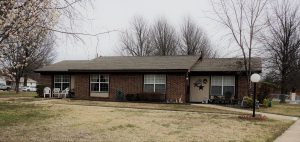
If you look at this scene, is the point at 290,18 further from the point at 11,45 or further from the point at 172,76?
the point at 11,45

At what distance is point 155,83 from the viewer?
30.3m

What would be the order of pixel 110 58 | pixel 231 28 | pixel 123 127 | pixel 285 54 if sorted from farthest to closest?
pixel 285 54, pixel 110 58, pixel 231 28, pixel 123 127

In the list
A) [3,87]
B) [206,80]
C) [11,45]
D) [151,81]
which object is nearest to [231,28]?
[206,80]

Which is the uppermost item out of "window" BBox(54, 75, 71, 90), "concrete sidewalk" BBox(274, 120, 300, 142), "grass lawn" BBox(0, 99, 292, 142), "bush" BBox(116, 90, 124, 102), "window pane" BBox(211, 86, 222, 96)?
"window" BBox(54, 75, 71, 90)

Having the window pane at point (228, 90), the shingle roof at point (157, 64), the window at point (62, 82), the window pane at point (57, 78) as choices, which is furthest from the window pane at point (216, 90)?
the window pane at point (57, 78)

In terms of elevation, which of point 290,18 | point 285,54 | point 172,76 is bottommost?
point 172,76

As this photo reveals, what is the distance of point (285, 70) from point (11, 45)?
36806mm

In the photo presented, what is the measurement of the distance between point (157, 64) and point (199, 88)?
12.4ft

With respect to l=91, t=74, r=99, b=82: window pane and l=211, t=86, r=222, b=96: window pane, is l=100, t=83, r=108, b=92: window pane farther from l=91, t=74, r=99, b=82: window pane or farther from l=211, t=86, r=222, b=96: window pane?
l=211, t=86, r=222, b=96: window pane

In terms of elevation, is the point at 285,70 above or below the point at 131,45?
below

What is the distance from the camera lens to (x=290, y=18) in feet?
139

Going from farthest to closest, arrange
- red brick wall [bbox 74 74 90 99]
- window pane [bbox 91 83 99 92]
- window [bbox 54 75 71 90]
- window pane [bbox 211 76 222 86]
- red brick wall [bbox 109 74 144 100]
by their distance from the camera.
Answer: window [bbox 54 75 71 90], red brick wall [bbox 74 74 90 99], window pane [bbox 91 83 99 92], red brick wall [bbox 109 74 144 100], window pane [bbox 211 76 222 86]

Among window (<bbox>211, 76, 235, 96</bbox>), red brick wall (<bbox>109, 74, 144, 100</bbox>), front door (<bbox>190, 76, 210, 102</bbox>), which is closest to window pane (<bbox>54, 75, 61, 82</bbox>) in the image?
red brick wall (<bbox>109, 74, 144, 100</bbox>)

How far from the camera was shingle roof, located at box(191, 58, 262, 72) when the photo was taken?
29.3 metres
